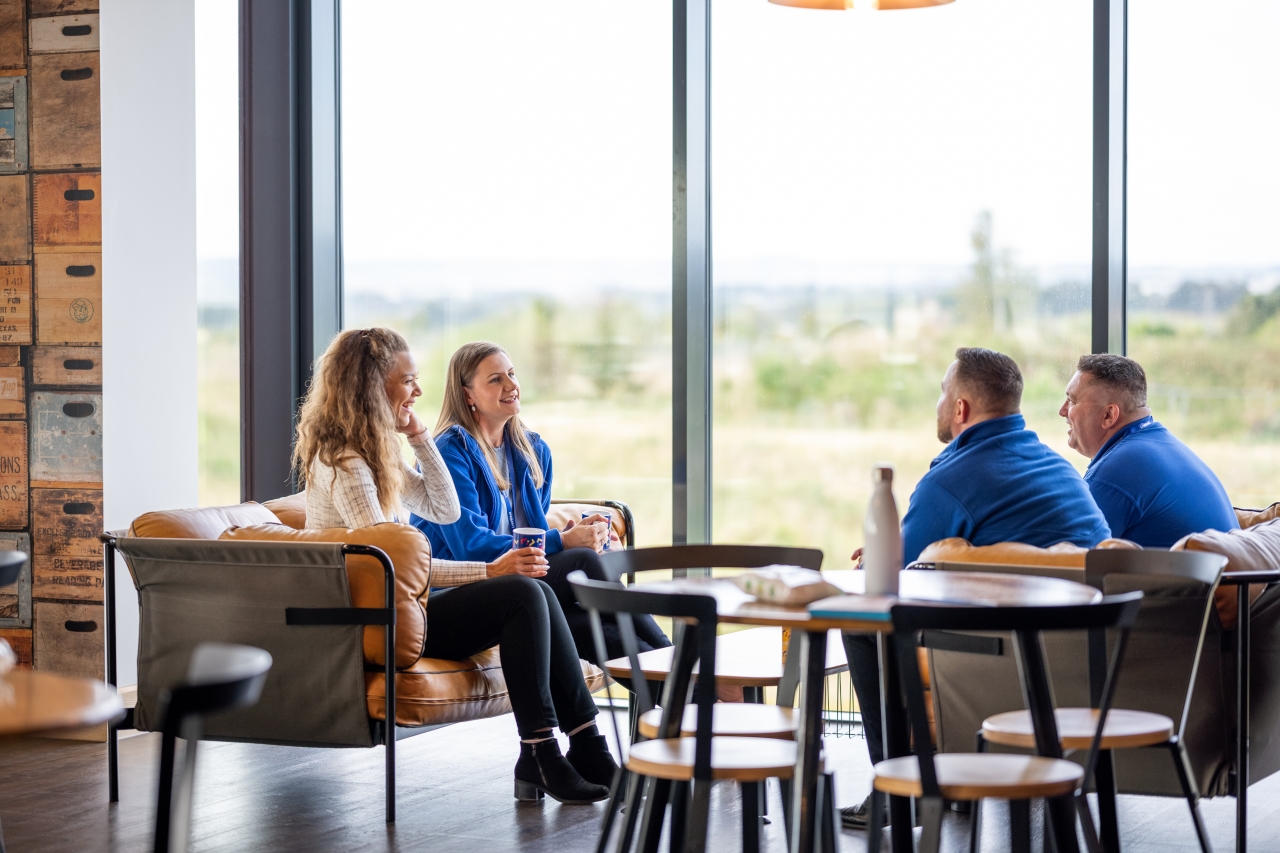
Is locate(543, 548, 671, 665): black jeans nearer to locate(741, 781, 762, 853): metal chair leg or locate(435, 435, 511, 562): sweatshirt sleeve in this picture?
locate(435, 435, 511, 562): sweatshirt sleeve

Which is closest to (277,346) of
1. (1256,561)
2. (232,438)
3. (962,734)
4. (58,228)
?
(232,438)

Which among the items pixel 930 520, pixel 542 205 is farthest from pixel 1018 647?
pixel 542 205

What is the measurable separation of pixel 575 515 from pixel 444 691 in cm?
100

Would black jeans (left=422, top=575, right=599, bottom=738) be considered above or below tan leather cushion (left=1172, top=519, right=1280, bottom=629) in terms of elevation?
below

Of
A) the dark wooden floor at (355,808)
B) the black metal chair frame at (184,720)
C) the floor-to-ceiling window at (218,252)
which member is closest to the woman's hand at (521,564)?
the dark wooden floor at (355,808)

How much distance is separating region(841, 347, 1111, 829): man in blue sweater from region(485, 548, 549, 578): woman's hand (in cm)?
90

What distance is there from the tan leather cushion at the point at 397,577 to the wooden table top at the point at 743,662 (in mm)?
506

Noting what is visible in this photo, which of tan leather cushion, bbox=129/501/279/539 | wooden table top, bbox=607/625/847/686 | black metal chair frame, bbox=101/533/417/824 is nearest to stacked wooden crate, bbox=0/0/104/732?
tan leather cushion, bbox=129/501/279/539

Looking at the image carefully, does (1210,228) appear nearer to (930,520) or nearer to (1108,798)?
(930,520)

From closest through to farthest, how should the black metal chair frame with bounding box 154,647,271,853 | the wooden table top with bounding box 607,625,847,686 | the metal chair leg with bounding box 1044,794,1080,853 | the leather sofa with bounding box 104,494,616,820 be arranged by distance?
the black metal chair frame with bounding box 154,647,271,853 < the metal chair leg with bounding box 1044,794,1080,853 < the wooden table top with bounding box 607,625,847,686 < the leather sofa with bounding box 104,494,616,820

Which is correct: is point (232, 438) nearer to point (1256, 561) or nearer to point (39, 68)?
point (39, 68)

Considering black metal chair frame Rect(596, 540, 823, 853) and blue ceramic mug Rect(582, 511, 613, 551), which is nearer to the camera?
black metal chair frame Rect(596, 540, 823, 853)

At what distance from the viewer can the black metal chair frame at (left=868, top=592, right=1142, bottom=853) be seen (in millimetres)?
2262

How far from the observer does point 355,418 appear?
3887mm
